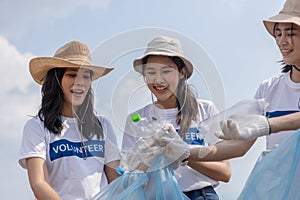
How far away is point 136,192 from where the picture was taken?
94.3 inches

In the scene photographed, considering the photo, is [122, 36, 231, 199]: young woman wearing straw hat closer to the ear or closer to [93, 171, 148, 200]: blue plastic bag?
the ear

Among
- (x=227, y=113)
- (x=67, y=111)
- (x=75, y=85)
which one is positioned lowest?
(x=227, y=113)

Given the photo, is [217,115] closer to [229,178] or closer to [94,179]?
[229,178]

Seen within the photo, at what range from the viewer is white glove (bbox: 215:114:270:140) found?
84.9 inches

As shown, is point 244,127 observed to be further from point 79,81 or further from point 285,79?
point 79,81

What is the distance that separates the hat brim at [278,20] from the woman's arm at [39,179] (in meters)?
1.18

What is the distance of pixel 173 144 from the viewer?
2.29 m

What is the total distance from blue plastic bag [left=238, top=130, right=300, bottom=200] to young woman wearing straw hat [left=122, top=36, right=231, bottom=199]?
1.02 feet

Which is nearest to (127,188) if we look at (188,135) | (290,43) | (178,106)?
(188,135)

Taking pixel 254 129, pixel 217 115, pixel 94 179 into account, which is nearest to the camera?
pixel 254 129

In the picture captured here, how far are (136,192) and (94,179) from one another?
1.21 feet

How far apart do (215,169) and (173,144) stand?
409mm

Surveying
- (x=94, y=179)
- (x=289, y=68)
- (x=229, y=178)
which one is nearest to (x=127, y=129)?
(x=94, y=179)

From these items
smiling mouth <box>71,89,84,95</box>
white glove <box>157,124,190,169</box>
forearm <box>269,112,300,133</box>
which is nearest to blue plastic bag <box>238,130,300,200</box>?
forearm <box>269,112,300,133</box>
